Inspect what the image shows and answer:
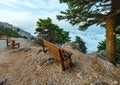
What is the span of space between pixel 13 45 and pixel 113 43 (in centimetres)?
1094

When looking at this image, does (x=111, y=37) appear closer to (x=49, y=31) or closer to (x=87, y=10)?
(x=87, y=10)

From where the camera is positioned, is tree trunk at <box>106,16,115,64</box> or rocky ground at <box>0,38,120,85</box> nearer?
rocky ground at <box>0,38,120,85</box>

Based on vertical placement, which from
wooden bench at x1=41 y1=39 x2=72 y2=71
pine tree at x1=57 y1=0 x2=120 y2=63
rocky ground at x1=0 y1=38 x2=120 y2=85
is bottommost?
rocky ground at x1=0 y1=38 x2=120 y2=85

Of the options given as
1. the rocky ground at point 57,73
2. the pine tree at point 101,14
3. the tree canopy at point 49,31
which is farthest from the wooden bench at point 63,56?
the tree canopy at point 49,31

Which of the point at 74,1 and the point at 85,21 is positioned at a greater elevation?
the point at 74,1

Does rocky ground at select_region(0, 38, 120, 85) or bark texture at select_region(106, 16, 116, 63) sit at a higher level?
bark texture at select_region(106, 16, 116, 63)

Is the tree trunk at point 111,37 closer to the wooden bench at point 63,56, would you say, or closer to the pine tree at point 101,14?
the pine tree at point 101,14

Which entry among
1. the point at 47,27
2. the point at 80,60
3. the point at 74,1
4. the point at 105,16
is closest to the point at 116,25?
the point at 105,16

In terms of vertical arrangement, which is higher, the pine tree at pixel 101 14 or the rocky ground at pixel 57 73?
the pine tree at pixel 101 14

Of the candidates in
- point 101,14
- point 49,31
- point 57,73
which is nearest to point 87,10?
point 101,14

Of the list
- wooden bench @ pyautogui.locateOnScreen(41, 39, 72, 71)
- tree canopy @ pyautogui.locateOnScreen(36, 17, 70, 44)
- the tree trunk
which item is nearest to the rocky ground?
wooden bench @ pyautogui.locateOnScreen(41, 39, 72, 71)

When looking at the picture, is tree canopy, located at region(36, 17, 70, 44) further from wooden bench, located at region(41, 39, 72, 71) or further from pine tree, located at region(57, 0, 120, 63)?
wooden bench, located at region(41, 39, 72, 71)

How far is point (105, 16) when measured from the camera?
58.5 ft

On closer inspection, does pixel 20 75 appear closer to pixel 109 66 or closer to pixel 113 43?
pixel 109 66
